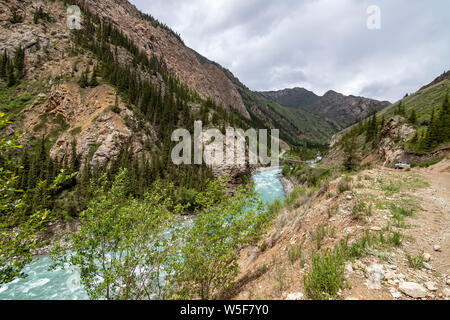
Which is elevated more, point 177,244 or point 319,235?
point 319,235

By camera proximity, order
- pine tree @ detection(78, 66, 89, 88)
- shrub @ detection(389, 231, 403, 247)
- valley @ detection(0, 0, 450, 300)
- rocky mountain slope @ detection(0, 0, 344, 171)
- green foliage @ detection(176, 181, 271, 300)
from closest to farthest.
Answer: valley @ detection(0, 0, 450, 300) < shrub @ detection(389, 231, 403, 247) < green foliage @ detection(176, 181, 271, 300) < rocky mountain slope @ detection(0, 0, 344, 171) < pine tree @ detection(78, 66, 89, 88)

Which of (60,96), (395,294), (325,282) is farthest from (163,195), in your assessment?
(60,96)

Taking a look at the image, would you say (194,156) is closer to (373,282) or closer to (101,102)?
(101,102)

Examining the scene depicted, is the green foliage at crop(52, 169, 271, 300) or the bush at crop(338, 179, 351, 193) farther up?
the bush at crop(338, 179, 351, 193)

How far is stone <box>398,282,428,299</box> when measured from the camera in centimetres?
327

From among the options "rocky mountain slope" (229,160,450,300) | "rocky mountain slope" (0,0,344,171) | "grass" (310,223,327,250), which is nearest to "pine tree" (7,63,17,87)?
"rocky mountain slope" (0,0,344,171)

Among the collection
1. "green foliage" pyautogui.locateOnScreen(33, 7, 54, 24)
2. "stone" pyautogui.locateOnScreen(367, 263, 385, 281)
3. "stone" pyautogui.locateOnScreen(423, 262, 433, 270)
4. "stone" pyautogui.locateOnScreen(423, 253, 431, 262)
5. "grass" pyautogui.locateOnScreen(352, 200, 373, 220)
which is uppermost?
"green foliage" pyautogui.locateOnScreen(33, 7, 54, 24)

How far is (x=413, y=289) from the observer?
337 cm

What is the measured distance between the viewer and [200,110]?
207 ft

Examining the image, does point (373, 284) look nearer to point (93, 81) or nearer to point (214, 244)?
point (214, 244)

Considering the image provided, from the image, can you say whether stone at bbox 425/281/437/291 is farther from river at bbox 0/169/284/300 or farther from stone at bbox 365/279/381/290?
river at bbox 0/169/284/300

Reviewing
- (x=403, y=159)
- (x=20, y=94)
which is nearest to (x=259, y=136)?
(x=403, y=159)
